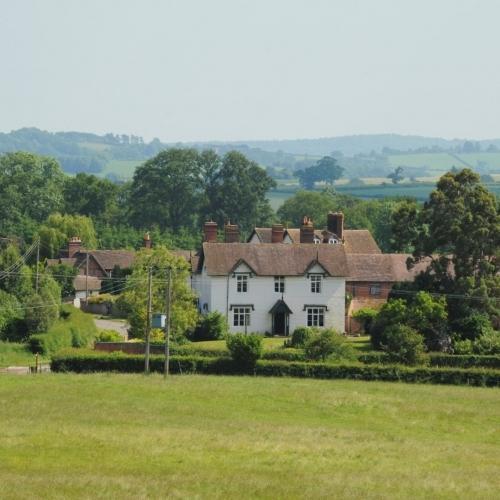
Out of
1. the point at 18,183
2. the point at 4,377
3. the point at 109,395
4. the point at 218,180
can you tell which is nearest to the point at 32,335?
the point at 4,377

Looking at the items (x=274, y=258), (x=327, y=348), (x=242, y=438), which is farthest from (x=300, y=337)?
(x=242, y=438)

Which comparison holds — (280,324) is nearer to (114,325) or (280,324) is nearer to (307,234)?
(307,234)

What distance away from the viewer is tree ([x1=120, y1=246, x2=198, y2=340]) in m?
78.1

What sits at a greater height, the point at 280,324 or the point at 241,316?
the point at 241,316

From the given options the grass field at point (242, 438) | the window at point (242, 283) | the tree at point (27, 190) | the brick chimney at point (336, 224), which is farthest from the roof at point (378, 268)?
the tree at point (27, 190)

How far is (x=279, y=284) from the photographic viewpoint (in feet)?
291

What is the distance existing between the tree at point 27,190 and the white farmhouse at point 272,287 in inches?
Answer: 2406

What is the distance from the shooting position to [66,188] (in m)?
165

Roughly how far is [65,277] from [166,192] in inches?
2180

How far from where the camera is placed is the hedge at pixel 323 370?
64250mm

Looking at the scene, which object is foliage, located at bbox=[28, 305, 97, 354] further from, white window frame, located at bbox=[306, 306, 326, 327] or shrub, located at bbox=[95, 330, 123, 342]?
white window frame, located at bbox=[306, 306, 326, 327]

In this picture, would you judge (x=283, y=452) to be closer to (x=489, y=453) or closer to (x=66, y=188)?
(x=489, y=453)

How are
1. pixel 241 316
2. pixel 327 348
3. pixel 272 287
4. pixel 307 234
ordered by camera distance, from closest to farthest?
pixel 327 348, pixel 241 316, pixel 272 287, pixel 307 234

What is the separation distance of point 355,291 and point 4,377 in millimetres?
39502
